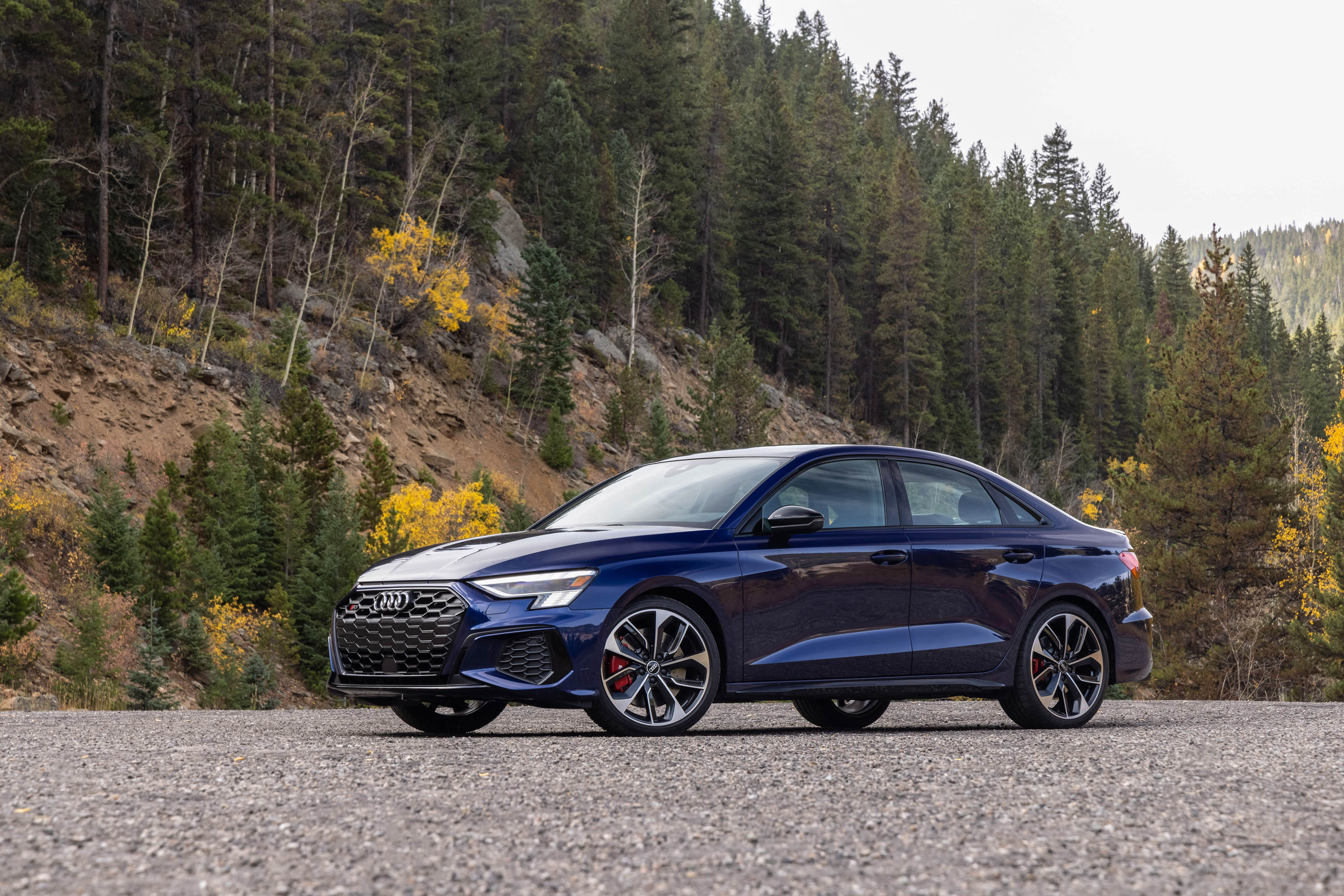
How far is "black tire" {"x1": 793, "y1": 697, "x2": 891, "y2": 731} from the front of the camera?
28.4ft

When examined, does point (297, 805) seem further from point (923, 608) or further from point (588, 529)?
Answer: point (923, 608)

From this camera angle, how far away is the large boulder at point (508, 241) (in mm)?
65938

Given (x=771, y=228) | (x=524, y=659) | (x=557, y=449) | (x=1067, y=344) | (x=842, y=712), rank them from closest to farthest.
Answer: (x=524, y=659) < (x=842, y=712) < (x=557, y=449) < (x=771, y=228) < (x=1067, y=344)

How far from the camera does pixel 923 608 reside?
759cm

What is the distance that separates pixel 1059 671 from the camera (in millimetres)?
8094

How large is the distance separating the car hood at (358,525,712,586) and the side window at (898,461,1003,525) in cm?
157

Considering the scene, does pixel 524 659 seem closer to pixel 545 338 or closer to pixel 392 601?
pixel 392 601

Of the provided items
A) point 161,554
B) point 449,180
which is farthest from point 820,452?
point 449,180

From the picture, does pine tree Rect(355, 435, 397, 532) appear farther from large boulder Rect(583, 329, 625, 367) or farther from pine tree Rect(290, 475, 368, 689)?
large boulder Rect(583, 329, 625, 367)

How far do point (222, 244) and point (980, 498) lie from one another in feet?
140

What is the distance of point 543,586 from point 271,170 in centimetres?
4668

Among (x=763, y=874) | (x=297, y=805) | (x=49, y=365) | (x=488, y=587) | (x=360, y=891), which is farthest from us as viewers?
(x=49, y=365)

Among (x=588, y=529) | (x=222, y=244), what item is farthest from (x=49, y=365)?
(x=588, y=529)

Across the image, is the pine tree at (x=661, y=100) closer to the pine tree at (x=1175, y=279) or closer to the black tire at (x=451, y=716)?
the pine tree at (x=1175, y=279)
